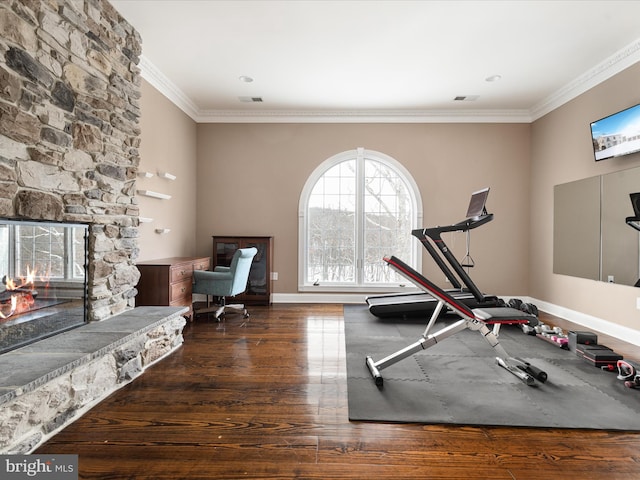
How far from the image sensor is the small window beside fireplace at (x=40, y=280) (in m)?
2.09

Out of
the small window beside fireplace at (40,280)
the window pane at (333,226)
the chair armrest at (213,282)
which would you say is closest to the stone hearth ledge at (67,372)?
the small window beside fireplace at (40,280)

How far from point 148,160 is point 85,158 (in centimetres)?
163

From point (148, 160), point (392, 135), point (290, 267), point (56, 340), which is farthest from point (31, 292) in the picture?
point (392, 135)

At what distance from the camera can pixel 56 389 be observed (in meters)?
1.91

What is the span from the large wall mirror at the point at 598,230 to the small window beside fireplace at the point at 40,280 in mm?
4875

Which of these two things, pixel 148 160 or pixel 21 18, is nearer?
pixel 21 18

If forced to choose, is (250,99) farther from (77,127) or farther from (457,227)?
(457,227)

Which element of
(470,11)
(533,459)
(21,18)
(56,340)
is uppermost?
(470,11)

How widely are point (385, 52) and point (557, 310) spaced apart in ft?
13.4

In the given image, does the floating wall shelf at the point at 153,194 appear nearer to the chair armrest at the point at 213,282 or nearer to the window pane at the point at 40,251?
the chair armrest at the point at 213,282

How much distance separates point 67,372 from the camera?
6.34 ft

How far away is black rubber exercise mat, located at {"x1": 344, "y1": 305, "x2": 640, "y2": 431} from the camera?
2086 mm

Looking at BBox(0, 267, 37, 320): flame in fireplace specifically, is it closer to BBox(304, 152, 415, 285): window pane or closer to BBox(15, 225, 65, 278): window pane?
BBox(15, 225, 65, 278): window pane

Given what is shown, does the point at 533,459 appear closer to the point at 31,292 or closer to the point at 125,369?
the point at 125,369
